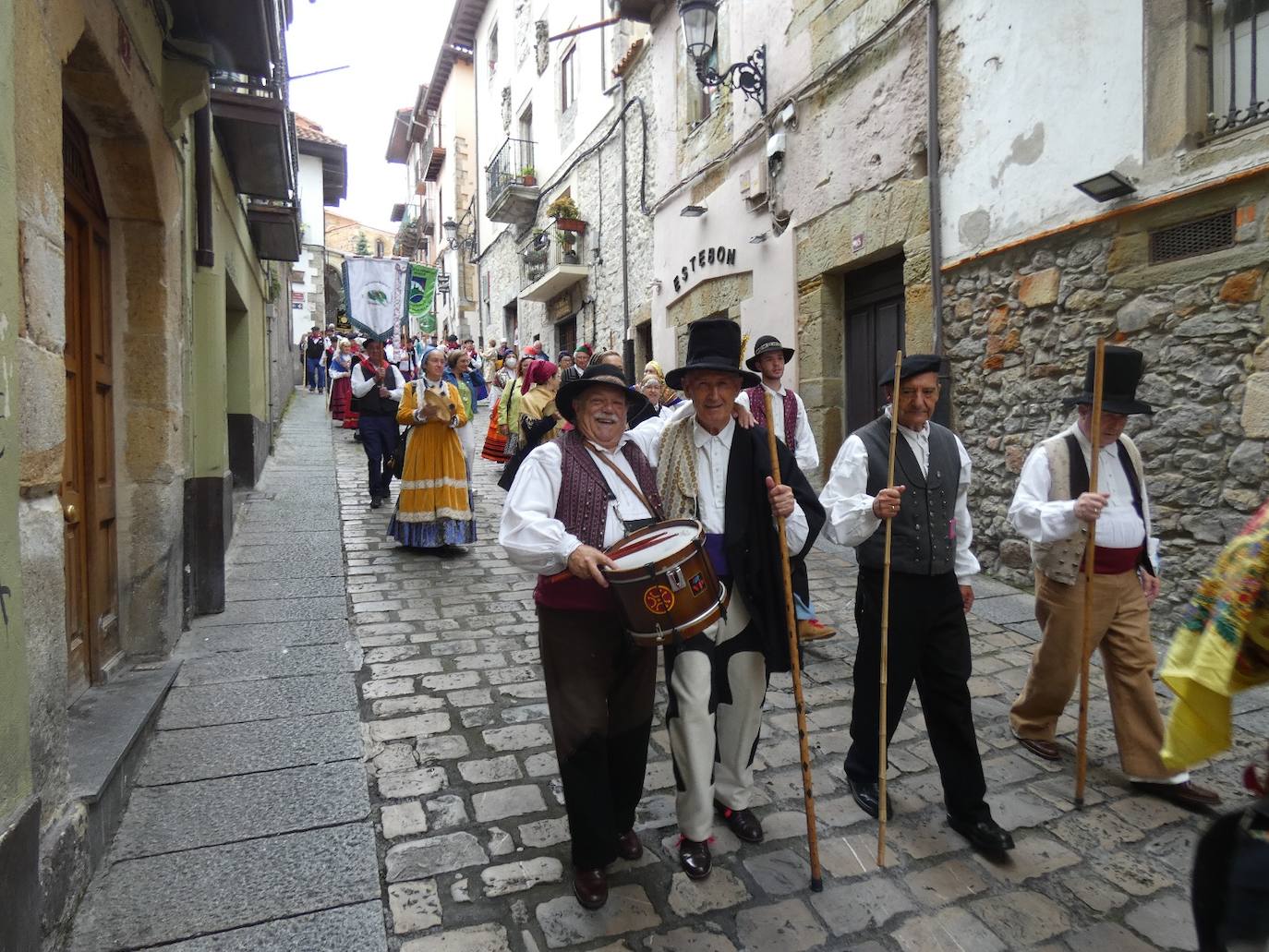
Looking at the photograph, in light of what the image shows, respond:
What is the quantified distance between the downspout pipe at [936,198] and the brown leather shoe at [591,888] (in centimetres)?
538

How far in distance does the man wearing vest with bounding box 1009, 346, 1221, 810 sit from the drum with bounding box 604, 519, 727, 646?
5.59 feet

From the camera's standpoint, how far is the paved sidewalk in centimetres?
233

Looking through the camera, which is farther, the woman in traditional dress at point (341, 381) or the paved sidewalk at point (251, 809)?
the woman in traditional dress at point (341, 381)

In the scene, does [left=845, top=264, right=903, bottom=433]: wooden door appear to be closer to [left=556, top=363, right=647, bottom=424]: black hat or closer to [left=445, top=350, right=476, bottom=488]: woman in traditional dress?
[left=445, top=350, right=476, bottom=488]: woman in traditional dress

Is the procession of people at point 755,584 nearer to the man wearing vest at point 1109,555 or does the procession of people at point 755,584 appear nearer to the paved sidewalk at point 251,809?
the man wearing vest at point 1109,555

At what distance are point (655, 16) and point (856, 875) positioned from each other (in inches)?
477

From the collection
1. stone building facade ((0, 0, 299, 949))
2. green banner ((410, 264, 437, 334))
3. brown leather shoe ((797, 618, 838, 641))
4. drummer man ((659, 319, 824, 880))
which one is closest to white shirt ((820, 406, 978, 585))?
drummer man ((659, 319, 824, 880))

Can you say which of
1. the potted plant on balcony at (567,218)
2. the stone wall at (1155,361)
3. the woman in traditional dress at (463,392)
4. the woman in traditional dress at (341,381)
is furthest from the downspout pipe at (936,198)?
the woman in traditional dress at (341,381)

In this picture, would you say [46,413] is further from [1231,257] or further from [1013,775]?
[1231,257]

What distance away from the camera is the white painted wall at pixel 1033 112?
5309 millimetres

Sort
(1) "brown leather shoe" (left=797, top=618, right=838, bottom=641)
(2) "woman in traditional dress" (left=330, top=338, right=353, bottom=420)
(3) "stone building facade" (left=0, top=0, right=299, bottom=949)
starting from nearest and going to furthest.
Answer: (3) "stone building facade" (left=0, top=0, right=299, bottom=949) < (1) "brown leather shoe" (left=797, top=618, right=838, bottom=641) < (2) "woman in traditional dress" (left=330, top=338, right=353, bottom=420)

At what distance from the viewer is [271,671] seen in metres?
4.27

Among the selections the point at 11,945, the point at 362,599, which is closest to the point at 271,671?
the point at 362,599

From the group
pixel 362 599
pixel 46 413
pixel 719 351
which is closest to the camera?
pixel 46 413
